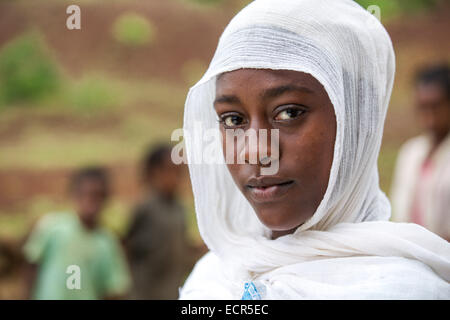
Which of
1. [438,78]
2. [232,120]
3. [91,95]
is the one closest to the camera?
[232,120]

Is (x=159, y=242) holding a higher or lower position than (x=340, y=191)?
higher

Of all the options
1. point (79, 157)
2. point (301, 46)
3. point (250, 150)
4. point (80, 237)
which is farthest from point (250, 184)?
point (79, 157)

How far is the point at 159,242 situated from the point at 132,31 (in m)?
6.93

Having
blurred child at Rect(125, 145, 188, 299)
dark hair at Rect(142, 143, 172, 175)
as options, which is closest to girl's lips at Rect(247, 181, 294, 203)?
blurred child at Rect(125, 145, 188, 299)

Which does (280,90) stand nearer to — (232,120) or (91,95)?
(232,120)

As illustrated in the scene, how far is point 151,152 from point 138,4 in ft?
22.0

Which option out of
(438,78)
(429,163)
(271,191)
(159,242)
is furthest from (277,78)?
(159,242)

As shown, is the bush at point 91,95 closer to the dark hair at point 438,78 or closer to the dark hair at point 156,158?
the dark hair at point 156,158

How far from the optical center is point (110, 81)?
10938 millimetres

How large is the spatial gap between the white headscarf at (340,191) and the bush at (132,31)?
950 cm

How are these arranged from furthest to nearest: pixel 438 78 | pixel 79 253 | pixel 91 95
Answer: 1. pixel 91 95
2. pixel 438 78
3. pixel 79 253

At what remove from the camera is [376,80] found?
1.79 metres

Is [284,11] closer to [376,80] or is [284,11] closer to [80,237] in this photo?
[376,80]

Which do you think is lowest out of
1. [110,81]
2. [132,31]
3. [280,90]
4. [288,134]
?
[288,134]
